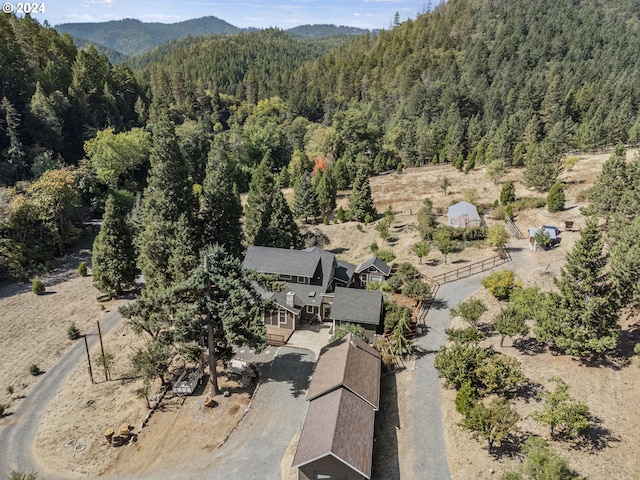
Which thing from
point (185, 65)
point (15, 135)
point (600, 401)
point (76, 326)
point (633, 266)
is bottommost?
point (76, 326)

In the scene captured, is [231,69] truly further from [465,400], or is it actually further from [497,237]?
[465,400]

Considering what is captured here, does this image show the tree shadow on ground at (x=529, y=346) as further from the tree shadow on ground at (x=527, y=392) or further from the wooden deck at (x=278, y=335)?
the wooden deck at (x=278, y=335)

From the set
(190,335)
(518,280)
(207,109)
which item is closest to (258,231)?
(190,335)

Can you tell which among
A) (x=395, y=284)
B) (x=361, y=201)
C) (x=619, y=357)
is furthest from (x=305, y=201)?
(x=619, y=357)

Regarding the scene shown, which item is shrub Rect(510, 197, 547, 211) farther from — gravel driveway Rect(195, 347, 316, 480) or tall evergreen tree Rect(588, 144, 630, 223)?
gravel driveway Rect(195, 347, 316, 480)

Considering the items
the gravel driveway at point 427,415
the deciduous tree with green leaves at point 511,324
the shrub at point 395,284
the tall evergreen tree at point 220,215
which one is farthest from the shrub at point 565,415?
the tall evergreen tree at point 220,215

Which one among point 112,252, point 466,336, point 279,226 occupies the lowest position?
point 466,336

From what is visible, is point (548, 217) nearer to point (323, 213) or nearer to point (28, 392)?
point (323, 213)
